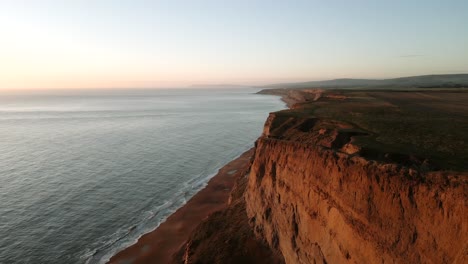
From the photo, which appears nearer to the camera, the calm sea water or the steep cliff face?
the steep cliff face

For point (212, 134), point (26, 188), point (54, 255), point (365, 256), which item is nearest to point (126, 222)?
point (54, 255)

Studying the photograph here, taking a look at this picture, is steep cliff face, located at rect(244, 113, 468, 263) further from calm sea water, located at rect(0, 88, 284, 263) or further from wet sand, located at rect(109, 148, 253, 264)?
calm sea water, located at rect(0, 88, 284, 263)

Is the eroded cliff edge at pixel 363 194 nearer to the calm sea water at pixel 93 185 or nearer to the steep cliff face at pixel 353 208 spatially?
the steep cliff face at pixel 353 208

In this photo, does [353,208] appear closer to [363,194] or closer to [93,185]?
[363,194]

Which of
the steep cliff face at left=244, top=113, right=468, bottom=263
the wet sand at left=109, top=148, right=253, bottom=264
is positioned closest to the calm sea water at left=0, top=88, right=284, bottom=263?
the wet sand at left=109, top=148, right=253, bottom=264

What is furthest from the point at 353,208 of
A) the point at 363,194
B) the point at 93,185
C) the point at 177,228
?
the point at 93,185

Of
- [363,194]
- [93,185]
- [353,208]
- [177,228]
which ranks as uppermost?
[363,194]

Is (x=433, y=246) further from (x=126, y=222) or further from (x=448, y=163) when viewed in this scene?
(x=126, y=222)
